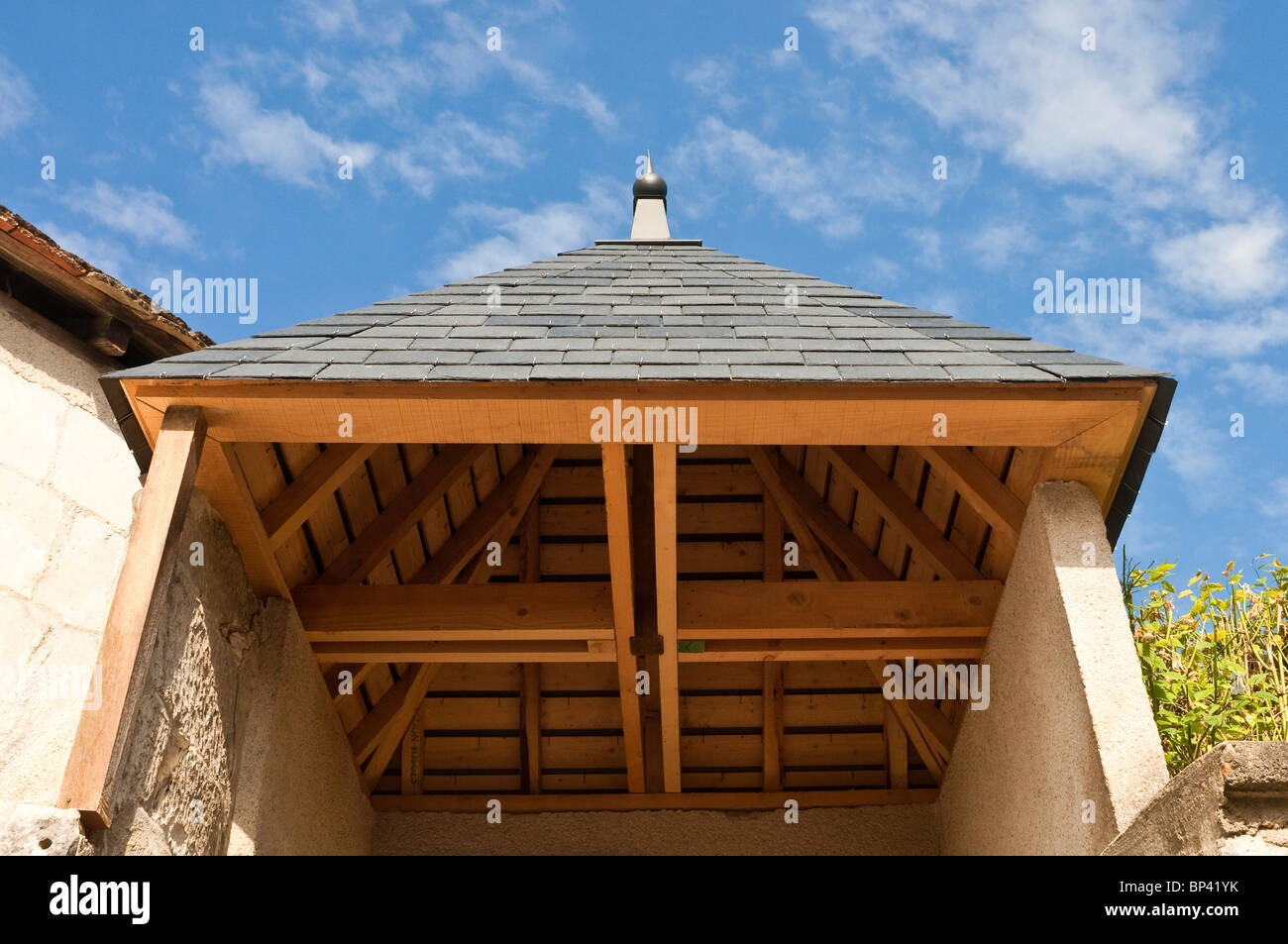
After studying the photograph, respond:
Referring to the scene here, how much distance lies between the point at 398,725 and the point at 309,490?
181 centimetres

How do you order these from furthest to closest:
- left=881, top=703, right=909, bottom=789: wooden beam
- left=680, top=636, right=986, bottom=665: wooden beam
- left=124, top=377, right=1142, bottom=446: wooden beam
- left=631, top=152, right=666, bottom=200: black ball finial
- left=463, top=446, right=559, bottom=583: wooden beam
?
1. left=631, top=152, right=666, bottom=200: black ball finial
2. left=881, top=703, right=909, bottom=789: wooden beam
3. left=463, top=446, right=559, bottom=583: wooden beam
4. left=680, top=636, right=986, bottom=665: wooden beam
5. left=124, top=377, right=1142, bottom=446: wooden beam

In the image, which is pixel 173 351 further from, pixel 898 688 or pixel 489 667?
pixel 898 688

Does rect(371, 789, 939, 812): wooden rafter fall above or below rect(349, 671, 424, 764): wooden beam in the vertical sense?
below

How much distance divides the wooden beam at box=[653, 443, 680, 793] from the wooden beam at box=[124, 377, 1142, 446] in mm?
195

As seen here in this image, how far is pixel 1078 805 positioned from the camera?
146 inches

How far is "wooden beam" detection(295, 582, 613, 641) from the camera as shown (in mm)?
4820

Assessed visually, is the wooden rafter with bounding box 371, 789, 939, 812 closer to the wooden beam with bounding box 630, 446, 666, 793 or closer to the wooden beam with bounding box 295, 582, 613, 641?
the wooden beam with bounding box 630, 446, 666, 793

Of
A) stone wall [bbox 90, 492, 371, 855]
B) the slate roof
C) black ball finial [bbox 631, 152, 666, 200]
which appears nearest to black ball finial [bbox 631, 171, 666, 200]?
black ball finial [bbox 631, 152, 666, 200]

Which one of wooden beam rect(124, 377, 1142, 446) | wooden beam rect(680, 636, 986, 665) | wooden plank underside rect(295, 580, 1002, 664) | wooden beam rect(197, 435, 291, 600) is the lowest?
wooden beam rect(680, 636, 986, 665)

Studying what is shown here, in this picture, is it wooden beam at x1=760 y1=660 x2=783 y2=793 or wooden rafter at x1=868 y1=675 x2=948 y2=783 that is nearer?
wooden rafter at x1=868 y1=675 x2=948 y2=783

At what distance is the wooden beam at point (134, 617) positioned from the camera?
10.4ft

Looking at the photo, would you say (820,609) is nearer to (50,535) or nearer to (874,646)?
(874,646)
